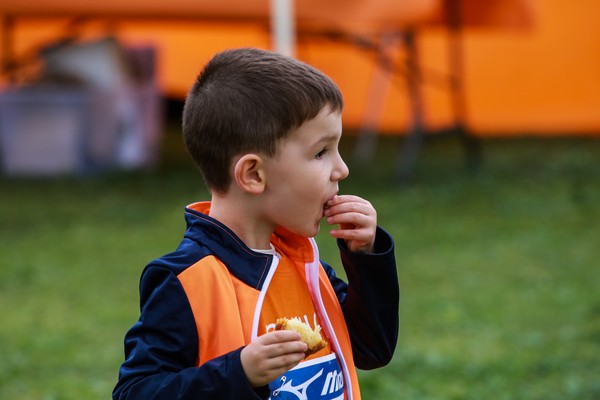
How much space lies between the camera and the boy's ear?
1614mm

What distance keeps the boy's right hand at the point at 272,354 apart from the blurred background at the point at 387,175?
174cm

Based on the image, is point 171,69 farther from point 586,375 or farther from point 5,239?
point 586,375

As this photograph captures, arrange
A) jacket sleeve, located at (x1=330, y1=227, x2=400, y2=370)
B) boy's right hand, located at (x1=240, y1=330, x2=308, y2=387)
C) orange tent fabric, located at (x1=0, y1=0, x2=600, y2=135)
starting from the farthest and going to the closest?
orange tent fabric, located at (x1=0, y1=0, x2=600, y2=135) < jacket sleeve, located at (x1=330, y1=227, x2=400, y2=370) < boy's right hand, located at (x1=240, y1=330, x2=308, y2=387)

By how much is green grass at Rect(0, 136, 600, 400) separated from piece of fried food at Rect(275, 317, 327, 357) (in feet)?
5.49

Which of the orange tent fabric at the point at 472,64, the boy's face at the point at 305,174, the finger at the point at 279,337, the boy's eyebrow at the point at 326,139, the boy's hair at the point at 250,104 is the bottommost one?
the orange tent fabric at the point at 472,64

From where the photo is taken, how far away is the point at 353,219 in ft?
5.46

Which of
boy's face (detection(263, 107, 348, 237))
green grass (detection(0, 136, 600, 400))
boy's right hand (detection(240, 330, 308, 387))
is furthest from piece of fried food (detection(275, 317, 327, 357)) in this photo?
green grass (detection(0, 136, 600, 400))

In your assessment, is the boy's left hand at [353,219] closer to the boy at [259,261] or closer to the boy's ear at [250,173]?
the boy at [259,261]

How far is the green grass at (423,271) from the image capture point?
337cm

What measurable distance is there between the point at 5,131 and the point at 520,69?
3.64 meters

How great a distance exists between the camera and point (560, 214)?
5547mm

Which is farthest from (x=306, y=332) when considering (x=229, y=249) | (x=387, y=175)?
(x=387, y=175)

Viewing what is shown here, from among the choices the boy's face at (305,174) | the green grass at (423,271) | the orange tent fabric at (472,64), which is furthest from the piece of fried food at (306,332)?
the orange tent fabric at (472,64)

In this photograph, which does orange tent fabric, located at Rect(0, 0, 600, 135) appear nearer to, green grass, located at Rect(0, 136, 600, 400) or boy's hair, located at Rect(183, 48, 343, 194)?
green grass, located at Rect(0, 136, 600, 400)
